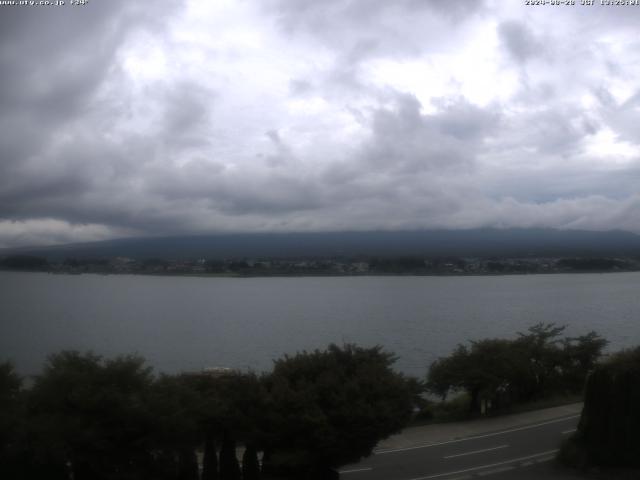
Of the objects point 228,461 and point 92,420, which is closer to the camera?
point 92,420

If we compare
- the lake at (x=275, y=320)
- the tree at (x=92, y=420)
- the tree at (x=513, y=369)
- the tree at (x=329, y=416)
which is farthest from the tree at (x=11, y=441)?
the tree at (x=513, y=369)

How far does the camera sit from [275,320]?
182 feet

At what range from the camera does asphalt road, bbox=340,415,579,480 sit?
1494 cm

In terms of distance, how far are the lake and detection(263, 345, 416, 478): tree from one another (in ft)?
17.0

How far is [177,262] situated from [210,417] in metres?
115

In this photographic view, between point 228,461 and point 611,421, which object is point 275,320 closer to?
point 611,421

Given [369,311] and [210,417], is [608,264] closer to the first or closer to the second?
[369,311]

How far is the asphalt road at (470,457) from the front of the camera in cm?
1494

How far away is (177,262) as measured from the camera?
126 metres

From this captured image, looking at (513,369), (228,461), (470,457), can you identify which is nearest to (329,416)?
(228,461)

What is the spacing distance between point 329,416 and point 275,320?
140 ft

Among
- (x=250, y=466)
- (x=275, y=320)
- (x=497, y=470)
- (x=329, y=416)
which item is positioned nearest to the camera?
(x=329, y=416)

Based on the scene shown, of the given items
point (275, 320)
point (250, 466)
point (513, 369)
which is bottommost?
point (275, 320)

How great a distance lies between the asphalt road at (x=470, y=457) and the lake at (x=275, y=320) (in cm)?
377
